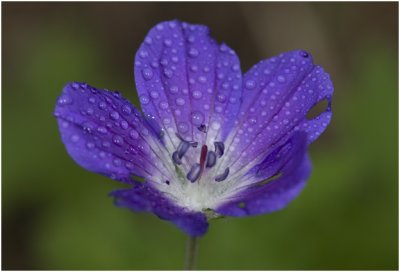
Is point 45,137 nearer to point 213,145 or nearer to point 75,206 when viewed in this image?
point 75,206

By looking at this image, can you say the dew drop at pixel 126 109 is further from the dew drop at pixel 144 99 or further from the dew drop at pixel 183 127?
the dew drop at pixel 183 127

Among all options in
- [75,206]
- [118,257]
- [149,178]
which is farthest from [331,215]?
[149,178]

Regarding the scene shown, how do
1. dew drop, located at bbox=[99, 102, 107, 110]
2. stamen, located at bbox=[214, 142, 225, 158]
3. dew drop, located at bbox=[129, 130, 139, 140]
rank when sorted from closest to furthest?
dew drop, located at bbox=[99, 102, 107, 110] → dew drop, located at bbox=[129, 130, 139, 140] → stamen, located at bbox=[214, 142, 225, 158]

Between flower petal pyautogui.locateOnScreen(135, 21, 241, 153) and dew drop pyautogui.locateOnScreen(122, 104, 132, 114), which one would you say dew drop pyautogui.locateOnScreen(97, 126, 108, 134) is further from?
flower petal pyautogui.locateOnScreen(135, 21, 241, 153)

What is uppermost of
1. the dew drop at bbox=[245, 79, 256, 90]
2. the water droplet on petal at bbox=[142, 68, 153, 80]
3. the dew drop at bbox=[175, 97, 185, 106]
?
the dew drop at bbox=[245, 79, 256, 90]

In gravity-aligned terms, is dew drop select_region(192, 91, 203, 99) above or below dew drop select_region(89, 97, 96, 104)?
above

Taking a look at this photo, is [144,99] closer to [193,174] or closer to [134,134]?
[134,134]

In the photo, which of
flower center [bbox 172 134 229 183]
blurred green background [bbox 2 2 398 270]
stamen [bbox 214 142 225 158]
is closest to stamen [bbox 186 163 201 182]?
flower center [bbox 172 134 229 183]
